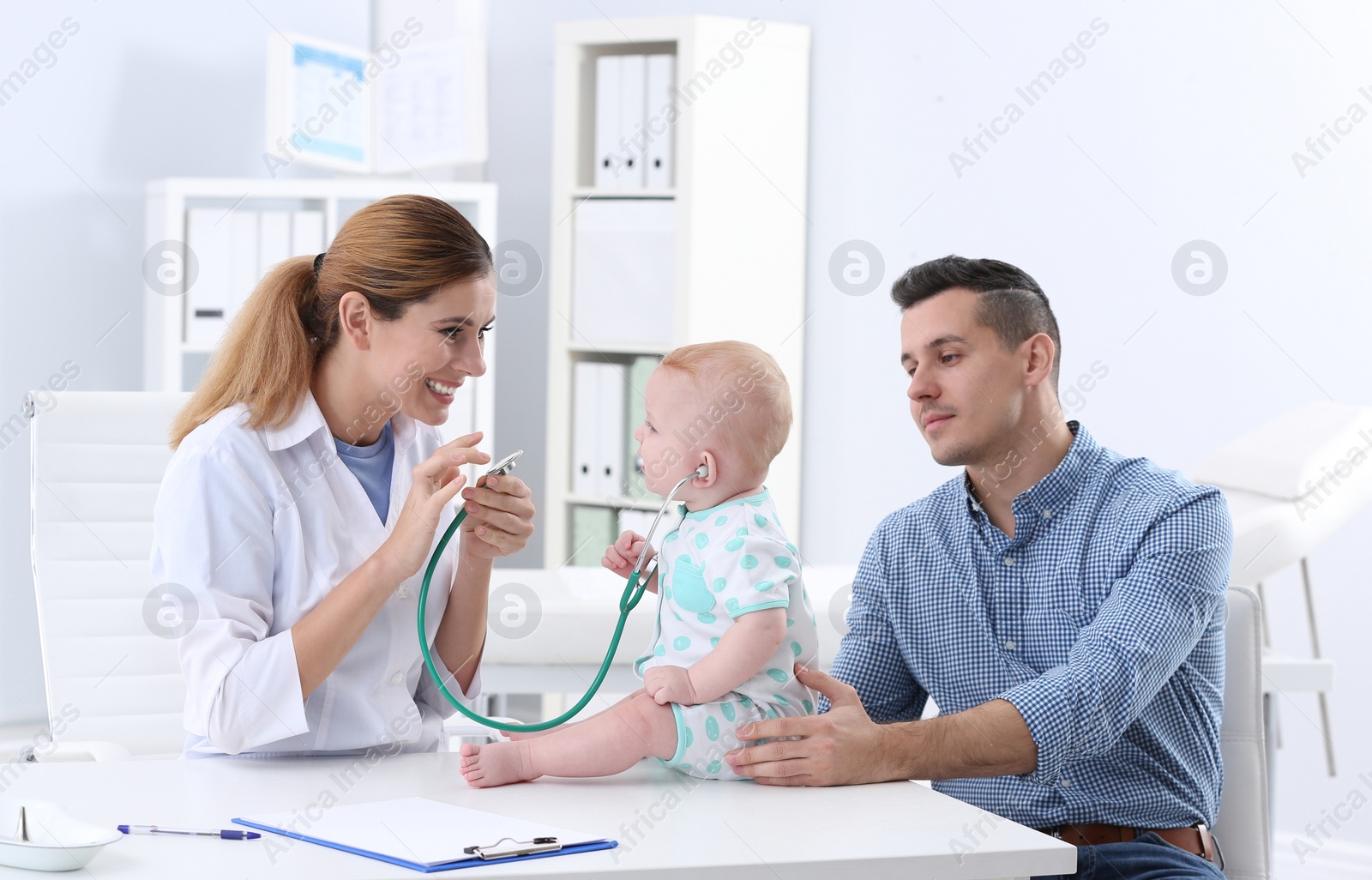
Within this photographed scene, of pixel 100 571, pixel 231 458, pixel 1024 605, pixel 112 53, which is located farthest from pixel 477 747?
pixel 112 53

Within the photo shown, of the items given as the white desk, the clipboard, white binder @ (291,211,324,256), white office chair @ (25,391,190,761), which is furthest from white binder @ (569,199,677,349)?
the clipboard

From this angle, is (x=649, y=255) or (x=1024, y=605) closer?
(x=1024, y=605)

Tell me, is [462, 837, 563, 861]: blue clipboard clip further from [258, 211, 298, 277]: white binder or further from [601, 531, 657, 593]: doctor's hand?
[258, 211, 298, 277]: white binder

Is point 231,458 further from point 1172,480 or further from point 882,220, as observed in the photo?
point 882,220

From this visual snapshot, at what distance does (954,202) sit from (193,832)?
2.82m

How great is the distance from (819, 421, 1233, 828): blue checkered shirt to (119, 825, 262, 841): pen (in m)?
0.81

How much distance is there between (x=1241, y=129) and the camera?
3.03 meters

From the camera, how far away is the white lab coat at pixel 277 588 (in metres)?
1.35

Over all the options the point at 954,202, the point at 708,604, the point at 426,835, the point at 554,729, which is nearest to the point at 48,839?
the point at 426,835

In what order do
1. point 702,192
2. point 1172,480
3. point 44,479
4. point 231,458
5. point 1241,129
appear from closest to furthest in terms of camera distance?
point 231,458 → point 1172,480 → point 44,479 → point 1241,129 → point 702,192

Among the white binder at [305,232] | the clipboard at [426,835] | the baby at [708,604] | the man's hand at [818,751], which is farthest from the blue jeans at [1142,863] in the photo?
the white binder at [305,232]

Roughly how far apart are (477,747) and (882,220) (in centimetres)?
264

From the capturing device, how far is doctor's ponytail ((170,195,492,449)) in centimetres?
151

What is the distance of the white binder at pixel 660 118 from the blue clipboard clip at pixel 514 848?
2781 mm
